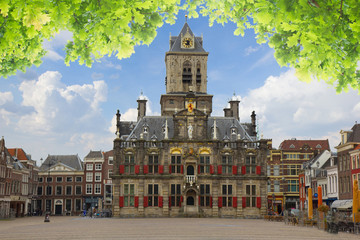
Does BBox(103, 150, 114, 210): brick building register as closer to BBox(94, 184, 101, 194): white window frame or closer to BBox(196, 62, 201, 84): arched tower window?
BBox(94, 184, 101, 194): white window frame

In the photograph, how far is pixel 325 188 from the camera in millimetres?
65062

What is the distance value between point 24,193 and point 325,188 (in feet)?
171

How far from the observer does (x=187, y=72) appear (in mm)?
75125

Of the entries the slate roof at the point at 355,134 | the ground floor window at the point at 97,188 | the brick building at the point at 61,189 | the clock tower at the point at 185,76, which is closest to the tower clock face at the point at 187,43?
the clock tower at the point at 185,76

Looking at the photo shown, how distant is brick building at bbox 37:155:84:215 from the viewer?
87312 mm

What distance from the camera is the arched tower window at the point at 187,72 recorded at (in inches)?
2946

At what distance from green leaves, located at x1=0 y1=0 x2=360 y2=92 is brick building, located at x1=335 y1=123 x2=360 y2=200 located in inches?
1763

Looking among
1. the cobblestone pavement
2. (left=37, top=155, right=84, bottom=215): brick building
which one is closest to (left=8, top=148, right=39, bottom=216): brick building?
(left=37, top=155, right=84, bottom=215): brick building

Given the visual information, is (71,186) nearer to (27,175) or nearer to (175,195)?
(27,175)

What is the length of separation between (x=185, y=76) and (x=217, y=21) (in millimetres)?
64395

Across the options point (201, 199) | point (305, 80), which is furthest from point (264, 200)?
point (305, 80)

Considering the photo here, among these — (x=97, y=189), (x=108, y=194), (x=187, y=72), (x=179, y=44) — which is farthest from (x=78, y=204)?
(x=179, y=44)

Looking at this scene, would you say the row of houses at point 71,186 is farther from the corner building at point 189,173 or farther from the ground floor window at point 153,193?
the ground floor window at point 153,193

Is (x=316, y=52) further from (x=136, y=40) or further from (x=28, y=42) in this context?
(x=28, y=42)
